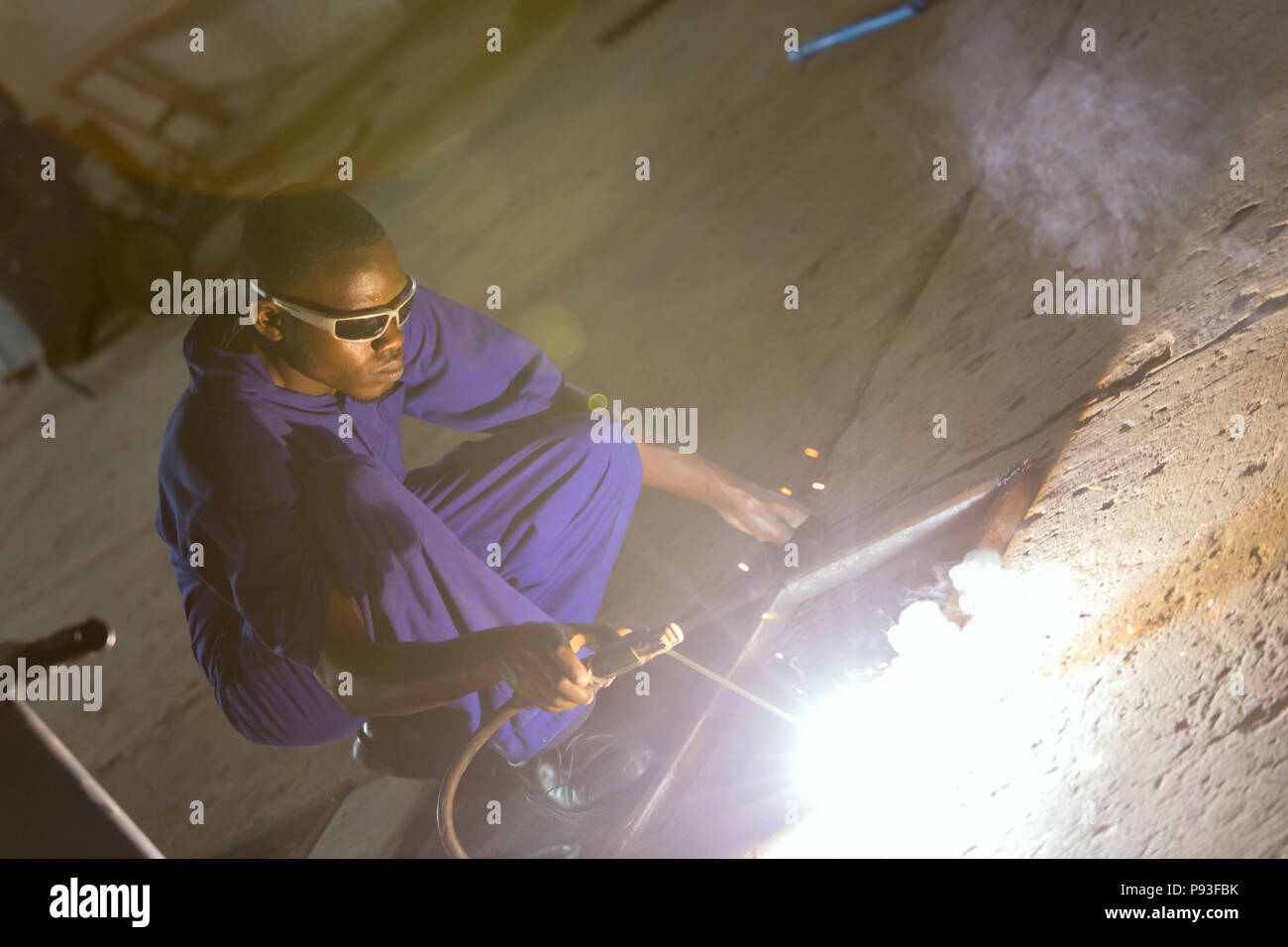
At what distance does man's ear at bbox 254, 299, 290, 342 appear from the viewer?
59.1 inches

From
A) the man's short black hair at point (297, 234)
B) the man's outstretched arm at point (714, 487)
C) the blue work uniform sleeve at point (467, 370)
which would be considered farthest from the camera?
the man's outstretched arm at point (714, 487)

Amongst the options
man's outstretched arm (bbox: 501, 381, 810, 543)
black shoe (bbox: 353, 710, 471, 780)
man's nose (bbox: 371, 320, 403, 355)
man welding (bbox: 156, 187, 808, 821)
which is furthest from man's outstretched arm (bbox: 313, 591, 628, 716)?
man's outstretched arm (bbox: 501, 381, 810, 543)

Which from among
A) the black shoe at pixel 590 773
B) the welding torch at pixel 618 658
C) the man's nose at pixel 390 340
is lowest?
the black shoe at pixel 590 773

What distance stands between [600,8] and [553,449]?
21.3 feet

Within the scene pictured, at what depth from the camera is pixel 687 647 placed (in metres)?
2.12

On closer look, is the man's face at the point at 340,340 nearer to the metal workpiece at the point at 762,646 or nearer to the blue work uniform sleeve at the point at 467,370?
the blue work uniform sleeve at the point at 467,370

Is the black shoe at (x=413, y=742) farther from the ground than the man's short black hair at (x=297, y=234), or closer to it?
closer to it

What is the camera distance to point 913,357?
2.85 m

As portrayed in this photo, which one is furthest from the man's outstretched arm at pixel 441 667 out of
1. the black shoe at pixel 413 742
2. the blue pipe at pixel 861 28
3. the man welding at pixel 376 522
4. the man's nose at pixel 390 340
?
the blue pipe at pixel 861 28

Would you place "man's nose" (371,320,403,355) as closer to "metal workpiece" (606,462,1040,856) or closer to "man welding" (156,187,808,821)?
"man welding" (156,187,808,821)

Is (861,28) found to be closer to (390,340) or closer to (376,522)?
A: (390,340)

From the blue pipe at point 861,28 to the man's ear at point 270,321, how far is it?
4313 mm

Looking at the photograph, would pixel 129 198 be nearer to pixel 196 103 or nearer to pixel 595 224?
pixel 196 103

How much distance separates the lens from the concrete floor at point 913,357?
1781mm
